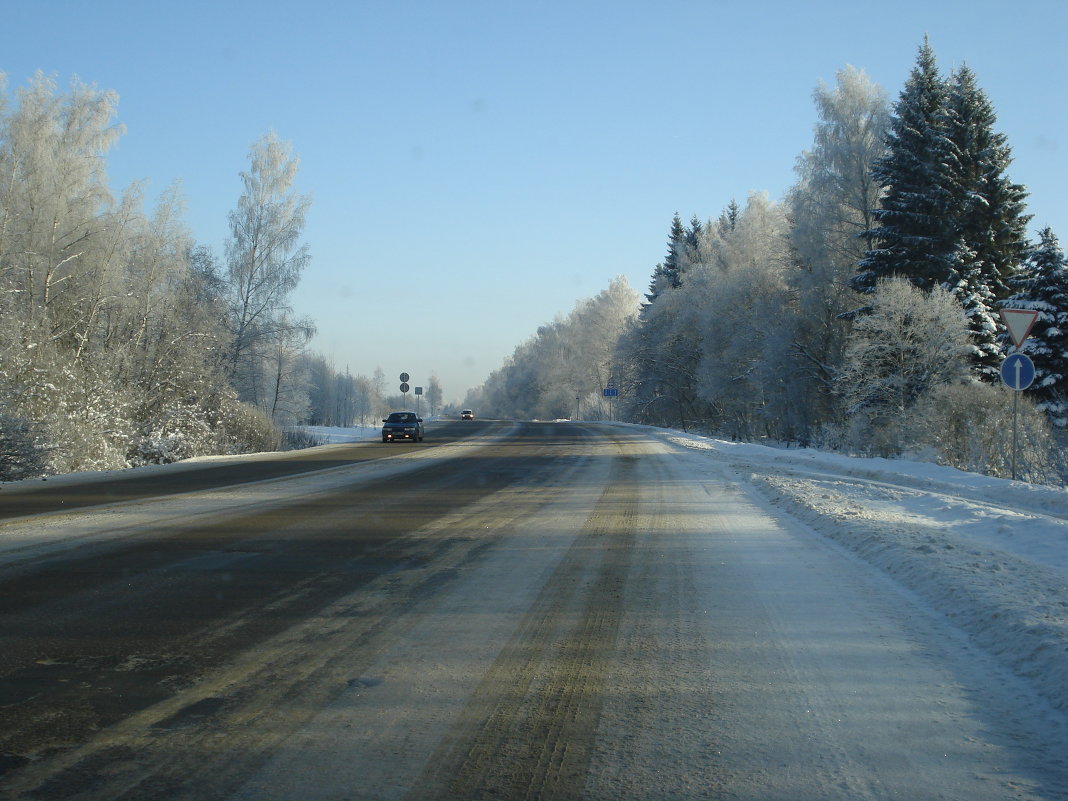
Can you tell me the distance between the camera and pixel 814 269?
39438mm

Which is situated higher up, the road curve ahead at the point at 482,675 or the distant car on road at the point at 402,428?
the distant car on road at the point at 402,428

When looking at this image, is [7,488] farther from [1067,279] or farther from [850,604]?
[1067,279]

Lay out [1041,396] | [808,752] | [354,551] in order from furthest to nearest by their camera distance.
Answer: [1041,396] < [354,551] < [808,752]

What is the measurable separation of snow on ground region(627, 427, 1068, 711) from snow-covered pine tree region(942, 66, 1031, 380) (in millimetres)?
19072

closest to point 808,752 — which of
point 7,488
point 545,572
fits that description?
point 545,572

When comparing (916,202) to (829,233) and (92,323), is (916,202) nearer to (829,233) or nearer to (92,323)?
(829,233)

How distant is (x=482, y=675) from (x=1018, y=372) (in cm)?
1417

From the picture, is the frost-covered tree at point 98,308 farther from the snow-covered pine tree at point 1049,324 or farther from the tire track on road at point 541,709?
the snow-covered pine tree at point 1049,324

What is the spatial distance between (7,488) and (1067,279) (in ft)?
116

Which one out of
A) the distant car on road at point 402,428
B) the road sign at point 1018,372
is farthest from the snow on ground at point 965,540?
the distant car on road at point 402,428

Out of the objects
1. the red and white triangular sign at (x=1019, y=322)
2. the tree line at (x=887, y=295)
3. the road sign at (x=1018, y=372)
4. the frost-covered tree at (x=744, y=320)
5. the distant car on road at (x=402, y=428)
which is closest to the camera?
the red and white triangular sign at (x=1019, y=322)

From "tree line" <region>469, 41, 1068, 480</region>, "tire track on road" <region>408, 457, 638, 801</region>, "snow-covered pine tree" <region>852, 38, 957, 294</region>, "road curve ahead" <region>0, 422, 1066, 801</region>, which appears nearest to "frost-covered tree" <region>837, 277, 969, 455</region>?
"tree line" <region>469, 41, 1068, 480</region>

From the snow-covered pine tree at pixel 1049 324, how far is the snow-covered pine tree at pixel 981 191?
75.0 inches

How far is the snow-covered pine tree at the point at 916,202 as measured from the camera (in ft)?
110
